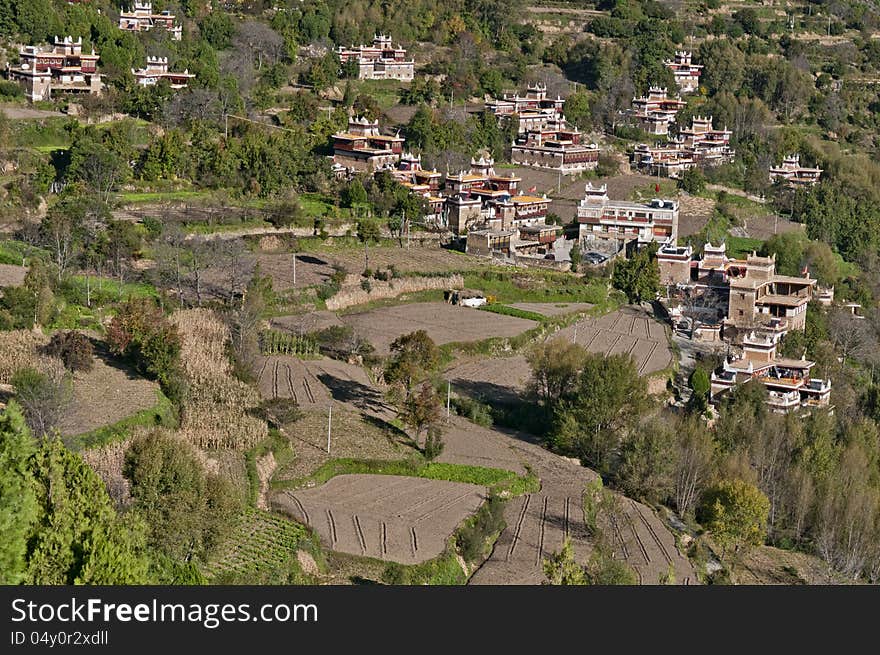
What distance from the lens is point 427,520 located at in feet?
66.9

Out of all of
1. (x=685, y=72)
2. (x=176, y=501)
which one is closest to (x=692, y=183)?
(x=685, y=72)

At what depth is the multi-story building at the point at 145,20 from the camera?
48094 mm

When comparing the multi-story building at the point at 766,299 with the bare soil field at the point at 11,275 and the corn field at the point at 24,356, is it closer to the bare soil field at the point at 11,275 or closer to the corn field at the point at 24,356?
the bare soil field at the point at 11,275

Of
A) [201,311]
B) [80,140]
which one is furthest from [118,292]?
[80,140]

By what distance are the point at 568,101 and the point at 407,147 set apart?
9.24 m

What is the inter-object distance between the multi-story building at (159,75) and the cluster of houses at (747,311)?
14232 millimetres

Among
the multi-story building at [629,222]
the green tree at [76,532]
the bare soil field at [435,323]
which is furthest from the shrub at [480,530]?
the multi-story building at [629,222]

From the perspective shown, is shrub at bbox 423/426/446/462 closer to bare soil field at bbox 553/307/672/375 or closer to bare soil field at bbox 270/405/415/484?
bare soil field at bbox 270/405/415/484

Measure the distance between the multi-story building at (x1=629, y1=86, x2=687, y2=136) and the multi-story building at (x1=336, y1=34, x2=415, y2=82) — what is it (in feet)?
25.3

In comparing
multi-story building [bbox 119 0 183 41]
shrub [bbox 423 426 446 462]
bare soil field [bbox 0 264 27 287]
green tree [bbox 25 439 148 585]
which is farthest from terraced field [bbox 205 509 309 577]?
multi-story building [bbox 119 0 183 41]

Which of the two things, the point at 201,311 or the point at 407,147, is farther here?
the point at 407,147

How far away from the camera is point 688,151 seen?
49.1 m
